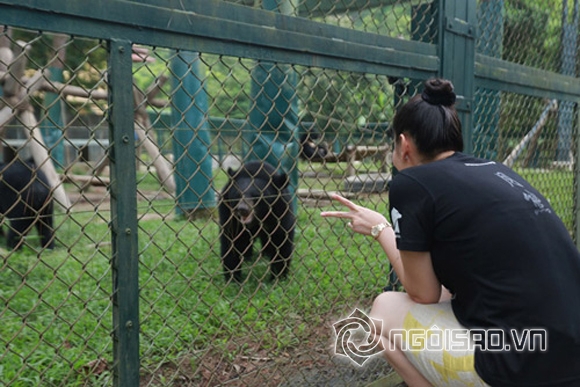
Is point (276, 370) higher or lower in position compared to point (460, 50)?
lower

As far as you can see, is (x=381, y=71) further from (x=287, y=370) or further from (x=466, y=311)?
(x=287, y=370)

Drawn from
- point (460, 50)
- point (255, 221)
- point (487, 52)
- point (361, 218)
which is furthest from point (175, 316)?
point (487, 52)

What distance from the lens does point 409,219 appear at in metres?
1.96

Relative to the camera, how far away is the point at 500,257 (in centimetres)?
187

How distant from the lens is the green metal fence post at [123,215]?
1738mm

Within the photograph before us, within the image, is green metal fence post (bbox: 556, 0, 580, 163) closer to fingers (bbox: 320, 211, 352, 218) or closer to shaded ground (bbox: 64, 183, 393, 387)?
shaded ground (bbox: 64, 183, 393, 387)

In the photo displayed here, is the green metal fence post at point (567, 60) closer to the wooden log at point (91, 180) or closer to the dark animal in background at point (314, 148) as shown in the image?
the dark animal in background at point (314, 148)

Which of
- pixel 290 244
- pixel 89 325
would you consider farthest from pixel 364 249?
pixel 89 325

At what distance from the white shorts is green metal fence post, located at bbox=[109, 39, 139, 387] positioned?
106 centimetres

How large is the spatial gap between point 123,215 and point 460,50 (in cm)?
239

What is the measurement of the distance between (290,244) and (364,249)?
1.14 m

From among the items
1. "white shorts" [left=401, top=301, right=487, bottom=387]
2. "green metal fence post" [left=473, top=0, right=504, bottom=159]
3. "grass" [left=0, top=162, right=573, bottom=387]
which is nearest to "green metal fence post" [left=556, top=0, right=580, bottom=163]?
"green metal fence post" [left=473, top=0, right=504, bottom=159]

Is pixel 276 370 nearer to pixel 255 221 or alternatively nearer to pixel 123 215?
pixel 123 215

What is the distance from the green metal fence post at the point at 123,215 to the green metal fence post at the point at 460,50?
204 centimetres
